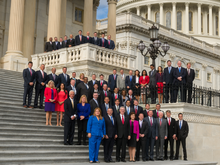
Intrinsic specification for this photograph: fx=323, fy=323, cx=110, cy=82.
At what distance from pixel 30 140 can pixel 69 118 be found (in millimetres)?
1506

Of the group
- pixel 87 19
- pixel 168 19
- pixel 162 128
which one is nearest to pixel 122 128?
pixel 162 128

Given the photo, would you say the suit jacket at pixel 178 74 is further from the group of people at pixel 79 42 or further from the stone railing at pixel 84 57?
the group of people at pixel 79 42

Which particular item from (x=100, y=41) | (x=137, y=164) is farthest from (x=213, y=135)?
(x=100, y=41)

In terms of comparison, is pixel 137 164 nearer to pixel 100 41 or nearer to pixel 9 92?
pixel 9 92

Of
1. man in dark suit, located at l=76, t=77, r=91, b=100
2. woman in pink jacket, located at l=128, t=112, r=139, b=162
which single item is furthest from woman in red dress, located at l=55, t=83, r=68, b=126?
woman in pink jacket, located at l=128, t=112, r=139, b=162

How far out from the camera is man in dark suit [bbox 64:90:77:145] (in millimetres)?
10516

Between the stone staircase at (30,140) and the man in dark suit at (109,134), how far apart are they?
0.33m

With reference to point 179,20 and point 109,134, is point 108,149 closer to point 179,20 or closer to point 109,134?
point 109,134

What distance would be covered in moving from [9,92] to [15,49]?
8.04 m

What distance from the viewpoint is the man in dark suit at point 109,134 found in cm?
1022

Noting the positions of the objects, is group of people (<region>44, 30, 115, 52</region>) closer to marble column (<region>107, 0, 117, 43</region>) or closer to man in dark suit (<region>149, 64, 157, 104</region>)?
man in dark suit (<region>149, 64, 157, 104</region>)

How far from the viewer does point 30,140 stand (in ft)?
32.1

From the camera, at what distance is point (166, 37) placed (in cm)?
4191

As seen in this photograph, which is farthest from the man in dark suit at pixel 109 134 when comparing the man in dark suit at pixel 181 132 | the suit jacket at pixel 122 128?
the man in dark suit at pixel 181 132
